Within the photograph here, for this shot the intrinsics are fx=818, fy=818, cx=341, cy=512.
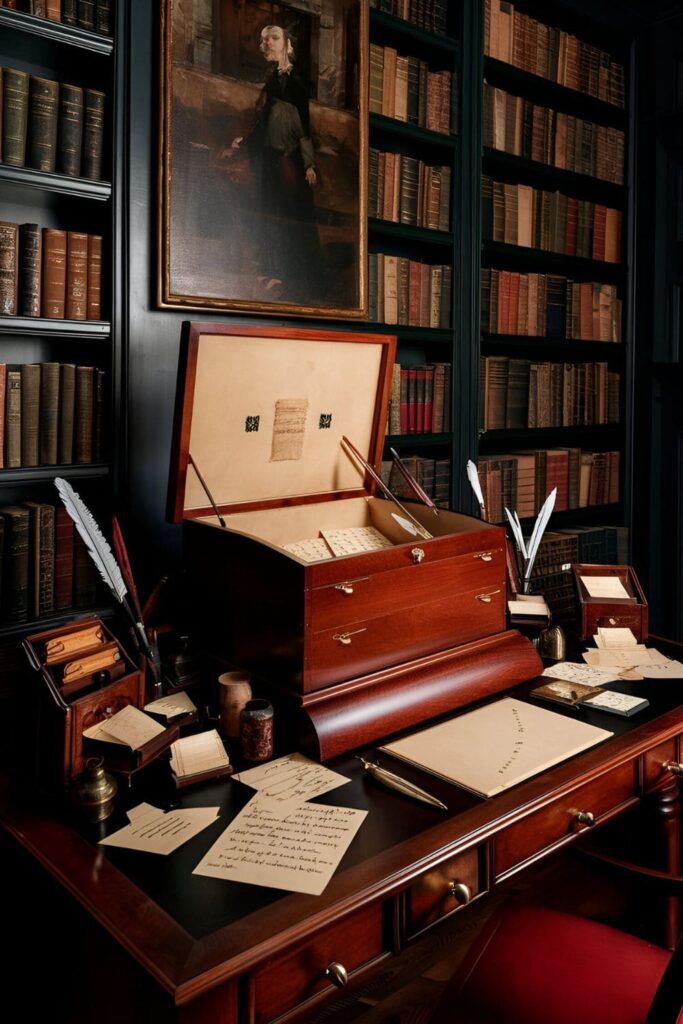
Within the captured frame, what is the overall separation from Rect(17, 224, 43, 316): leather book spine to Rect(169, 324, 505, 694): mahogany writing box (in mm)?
570

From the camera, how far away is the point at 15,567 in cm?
201

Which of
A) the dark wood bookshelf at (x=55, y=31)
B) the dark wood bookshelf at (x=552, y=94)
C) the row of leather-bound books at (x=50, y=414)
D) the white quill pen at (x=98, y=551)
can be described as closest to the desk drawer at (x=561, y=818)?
the white quill pen at (x=98, y=551)

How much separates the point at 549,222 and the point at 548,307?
1.11 feet

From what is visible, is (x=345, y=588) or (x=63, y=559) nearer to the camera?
(x=345, y=588)

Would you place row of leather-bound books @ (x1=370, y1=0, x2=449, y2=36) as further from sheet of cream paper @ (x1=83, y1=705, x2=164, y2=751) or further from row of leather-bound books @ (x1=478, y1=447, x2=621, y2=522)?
sheet of cream paper @ (x1=83, y1=705, x2=164, y2=751)

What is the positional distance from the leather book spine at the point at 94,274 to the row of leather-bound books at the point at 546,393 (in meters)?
1.52

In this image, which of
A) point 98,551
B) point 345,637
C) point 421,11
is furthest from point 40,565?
point 421,11

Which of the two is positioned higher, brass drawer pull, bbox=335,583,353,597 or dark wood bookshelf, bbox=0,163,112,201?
dark wood bookshelf, bbox=0,163,112,201

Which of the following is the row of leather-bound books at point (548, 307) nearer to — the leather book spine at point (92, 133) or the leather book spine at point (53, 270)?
the leather book spine at point (92, 133)

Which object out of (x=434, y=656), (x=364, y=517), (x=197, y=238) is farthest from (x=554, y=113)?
(x=434, y=656)

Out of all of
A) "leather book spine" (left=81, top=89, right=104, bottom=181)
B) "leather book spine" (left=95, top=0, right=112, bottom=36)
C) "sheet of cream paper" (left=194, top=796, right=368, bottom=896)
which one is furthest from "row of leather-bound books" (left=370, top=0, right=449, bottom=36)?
"sheet of cream paper" (left=194, top=796, right=368, bottom=896)

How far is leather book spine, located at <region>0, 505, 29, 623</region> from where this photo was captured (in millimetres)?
2002

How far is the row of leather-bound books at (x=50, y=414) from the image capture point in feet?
6.59

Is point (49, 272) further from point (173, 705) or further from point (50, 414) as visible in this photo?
point (173, 705)
